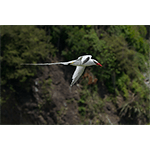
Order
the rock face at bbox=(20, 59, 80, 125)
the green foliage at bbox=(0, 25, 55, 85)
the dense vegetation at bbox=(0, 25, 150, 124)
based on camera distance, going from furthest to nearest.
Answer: the rock face at bbox=(20, 59, 80, 125)
the dense vegetation at bbox=(0, 25, 150, 124)
the green foliage at bbox=(0, 25, 55, 85)

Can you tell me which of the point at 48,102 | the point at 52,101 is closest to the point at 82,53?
the point at 52,101

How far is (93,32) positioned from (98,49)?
40.9 inches

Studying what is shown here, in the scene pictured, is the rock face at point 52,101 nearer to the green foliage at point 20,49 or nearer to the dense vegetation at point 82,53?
the dense vegetation at point 82,53

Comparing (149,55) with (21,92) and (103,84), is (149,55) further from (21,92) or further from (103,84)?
(21,92)

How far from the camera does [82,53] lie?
8766 millimetres

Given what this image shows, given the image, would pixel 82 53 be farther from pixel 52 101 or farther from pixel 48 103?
pixel 48 103

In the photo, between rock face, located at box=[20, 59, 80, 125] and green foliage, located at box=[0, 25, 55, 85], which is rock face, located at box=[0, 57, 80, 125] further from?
green foliage, located at box=[0, 25, 55, 85]

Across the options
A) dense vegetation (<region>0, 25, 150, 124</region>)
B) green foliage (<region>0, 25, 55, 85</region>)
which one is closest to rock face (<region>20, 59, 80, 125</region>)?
dense vegetation (<region>0, 25, 150, 124</region>)

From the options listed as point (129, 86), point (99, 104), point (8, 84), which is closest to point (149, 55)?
point (129, 86)

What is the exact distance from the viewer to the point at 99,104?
31.7 feet

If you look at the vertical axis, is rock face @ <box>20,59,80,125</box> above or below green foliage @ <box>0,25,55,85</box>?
below

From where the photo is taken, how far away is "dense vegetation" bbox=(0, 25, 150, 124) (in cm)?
844

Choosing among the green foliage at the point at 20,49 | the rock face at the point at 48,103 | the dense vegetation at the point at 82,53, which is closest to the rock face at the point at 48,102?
the rock face at the point at 48,103

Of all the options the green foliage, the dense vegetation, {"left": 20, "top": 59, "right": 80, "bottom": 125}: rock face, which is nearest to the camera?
the green foliage
